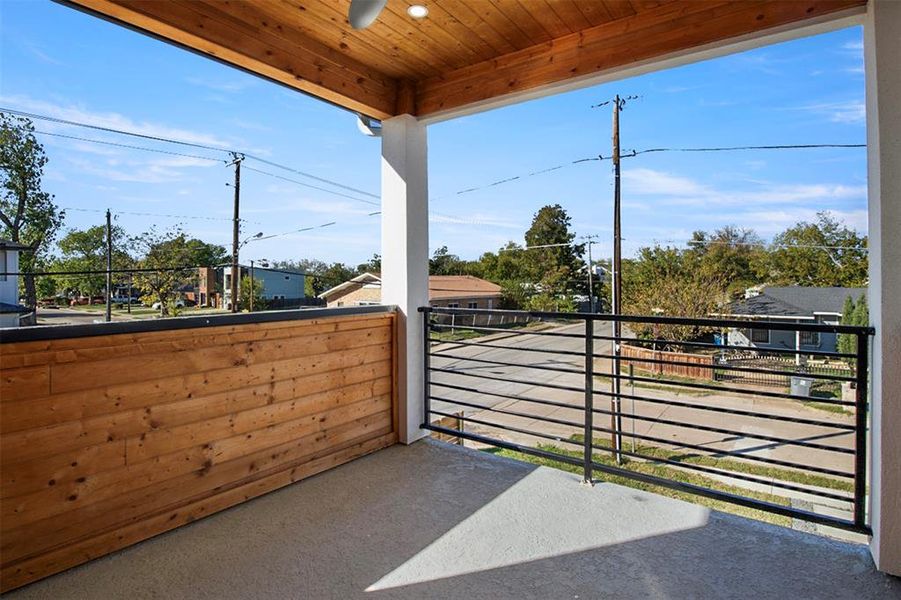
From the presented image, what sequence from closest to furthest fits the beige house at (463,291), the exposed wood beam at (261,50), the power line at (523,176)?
the exposed wood beam at (261,50) → the beige house at (463,291) → the power line at (523,176)

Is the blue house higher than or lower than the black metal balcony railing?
higher

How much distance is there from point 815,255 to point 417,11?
999 centimetres

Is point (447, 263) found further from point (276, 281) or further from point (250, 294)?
point (250, 294)

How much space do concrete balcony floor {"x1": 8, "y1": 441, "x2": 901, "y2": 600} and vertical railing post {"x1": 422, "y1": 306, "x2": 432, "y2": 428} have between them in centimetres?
76

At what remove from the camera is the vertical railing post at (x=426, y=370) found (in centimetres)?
315

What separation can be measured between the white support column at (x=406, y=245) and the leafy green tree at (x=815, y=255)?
7502 millimetres

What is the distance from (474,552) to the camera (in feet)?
5.98

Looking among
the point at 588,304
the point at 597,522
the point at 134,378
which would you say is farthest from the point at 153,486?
the point at 588,304

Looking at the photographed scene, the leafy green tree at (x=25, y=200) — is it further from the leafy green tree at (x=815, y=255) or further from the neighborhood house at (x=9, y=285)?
the leafy green tree at (x=815, y=255)

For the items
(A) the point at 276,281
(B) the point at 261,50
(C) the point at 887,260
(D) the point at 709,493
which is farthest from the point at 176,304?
(C) the point at 887,260

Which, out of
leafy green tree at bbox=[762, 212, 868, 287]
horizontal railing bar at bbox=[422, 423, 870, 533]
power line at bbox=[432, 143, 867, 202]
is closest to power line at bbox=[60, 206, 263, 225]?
horizontal railing bar at bbox=[422, 423, 870, 533]

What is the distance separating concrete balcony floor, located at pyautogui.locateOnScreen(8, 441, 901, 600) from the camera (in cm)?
159

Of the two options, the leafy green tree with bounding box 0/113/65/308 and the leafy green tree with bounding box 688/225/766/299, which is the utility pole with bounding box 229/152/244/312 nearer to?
the leafy green tree with bounding box 0/113/65/308

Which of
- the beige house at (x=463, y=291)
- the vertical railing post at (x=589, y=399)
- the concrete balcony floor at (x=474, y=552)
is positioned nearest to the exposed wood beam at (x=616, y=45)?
the vertical railing post at (x=589, y=399)
